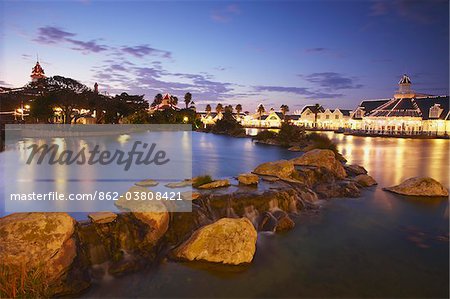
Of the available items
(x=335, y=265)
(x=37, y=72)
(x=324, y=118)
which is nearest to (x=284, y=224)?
(x=335, y=265)

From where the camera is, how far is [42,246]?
8.41m

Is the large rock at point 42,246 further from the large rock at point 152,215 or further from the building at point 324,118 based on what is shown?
the building at point 324,118

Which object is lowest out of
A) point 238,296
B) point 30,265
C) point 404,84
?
point 238,296

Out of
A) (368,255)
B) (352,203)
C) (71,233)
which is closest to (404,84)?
(352,203)

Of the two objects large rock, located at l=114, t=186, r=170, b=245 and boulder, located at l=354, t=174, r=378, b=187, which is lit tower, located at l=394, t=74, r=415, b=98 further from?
large rock, located at l=114, t=186, r=170, b=245

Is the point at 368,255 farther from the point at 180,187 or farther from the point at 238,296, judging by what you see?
the point at 180,187

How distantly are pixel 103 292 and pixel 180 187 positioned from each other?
798cm

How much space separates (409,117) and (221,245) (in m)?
73.0

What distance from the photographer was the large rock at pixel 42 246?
8.04m

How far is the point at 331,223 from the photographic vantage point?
516 inches

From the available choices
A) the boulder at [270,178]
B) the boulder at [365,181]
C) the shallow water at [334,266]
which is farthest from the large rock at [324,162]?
the shallow water at [334,266]

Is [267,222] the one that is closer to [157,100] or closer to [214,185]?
[214,185]

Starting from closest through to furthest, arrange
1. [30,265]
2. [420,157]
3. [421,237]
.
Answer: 1. [30,265]
2. [421,237]
3. [420,157]

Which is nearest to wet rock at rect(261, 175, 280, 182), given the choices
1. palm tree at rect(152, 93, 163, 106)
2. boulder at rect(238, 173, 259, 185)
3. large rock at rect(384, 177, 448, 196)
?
boulder at rect(238, 173, 259, 185)
